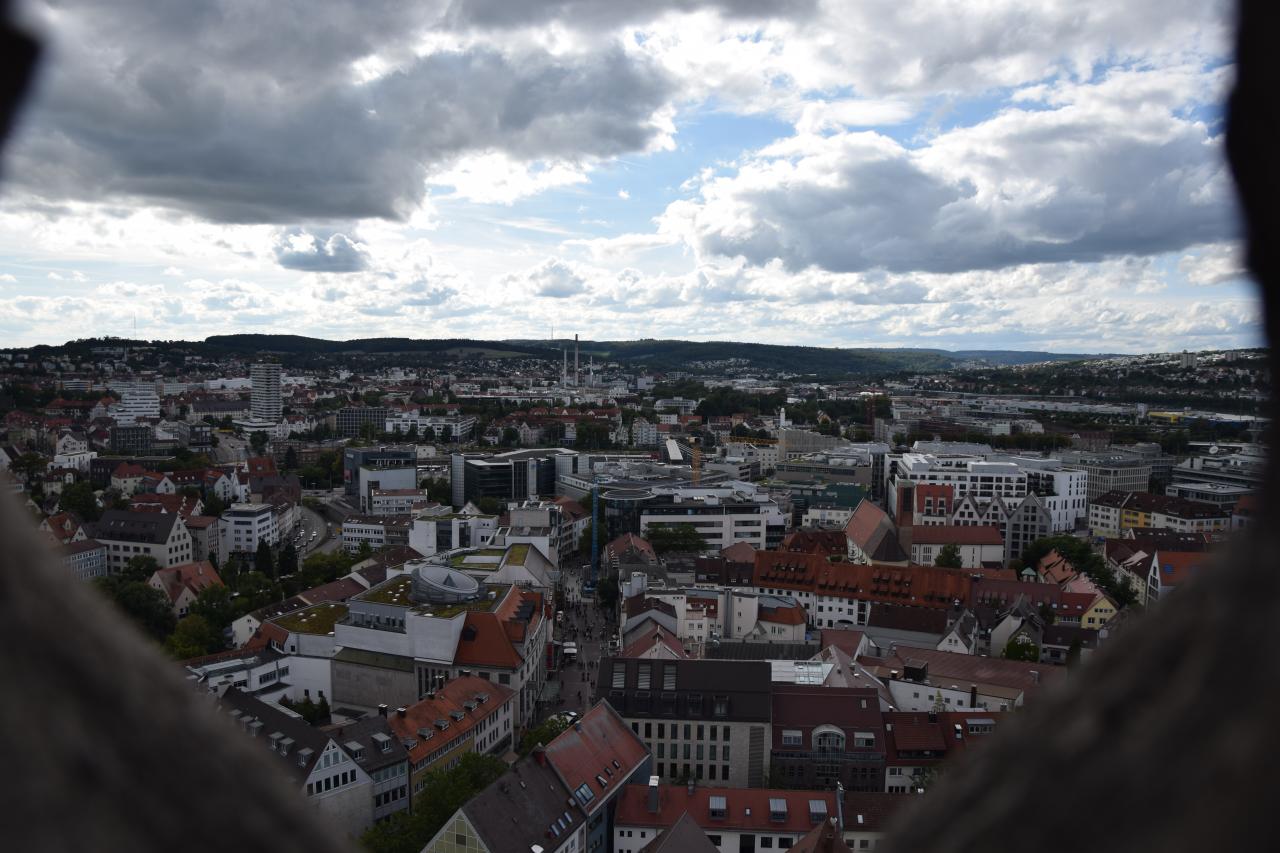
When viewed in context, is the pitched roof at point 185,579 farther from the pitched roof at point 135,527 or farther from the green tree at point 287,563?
the pitched roof at point 135,527

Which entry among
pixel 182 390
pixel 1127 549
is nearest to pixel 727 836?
→ pixel 1127 549

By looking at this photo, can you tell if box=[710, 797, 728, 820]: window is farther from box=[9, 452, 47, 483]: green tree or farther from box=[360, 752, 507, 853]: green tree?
box=[9, 452, 47, 483]: green tree

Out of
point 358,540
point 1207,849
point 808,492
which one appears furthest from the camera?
point 808,492

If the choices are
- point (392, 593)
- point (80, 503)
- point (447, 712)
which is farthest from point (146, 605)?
point (80, 503)

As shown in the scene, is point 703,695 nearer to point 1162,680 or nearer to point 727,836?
point 727,836

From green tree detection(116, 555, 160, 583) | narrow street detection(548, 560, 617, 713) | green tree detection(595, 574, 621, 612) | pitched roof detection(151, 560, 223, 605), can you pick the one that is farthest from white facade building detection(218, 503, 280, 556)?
green tree detection(595, 574, 621, 612)

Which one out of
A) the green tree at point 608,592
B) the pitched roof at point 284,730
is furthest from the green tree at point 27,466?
the pitched roof at point 284,730
